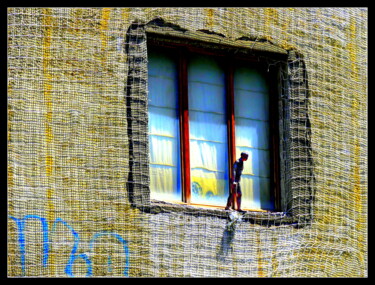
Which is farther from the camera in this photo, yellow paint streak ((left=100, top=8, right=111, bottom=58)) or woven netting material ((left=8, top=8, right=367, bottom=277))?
yellow paint streak ((left=100, top=8, right=111, bottom=58))

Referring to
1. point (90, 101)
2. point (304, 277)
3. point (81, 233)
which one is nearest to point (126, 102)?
point (90, 101)

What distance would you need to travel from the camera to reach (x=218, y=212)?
1576 cm

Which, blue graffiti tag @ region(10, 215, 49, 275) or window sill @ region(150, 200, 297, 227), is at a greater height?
window sill @ region(150, 200, 297, 227)

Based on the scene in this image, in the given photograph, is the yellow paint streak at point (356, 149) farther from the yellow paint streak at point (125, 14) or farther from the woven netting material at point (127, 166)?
the yellow paint streak at point (125, 14)

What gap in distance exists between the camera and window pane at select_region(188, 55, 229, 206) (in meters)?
16.1

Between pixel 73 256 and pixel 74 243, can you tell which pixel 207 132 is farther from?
pixel 73 256

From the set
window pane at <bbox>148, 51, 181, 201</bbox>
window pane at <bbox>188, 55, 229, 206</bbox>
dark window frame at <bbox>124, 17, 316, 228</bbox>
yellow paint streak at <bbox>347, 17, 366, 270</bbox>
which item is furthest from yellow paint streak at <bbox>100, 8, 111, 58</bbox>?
yellow paint streak at <bbox>347, 17, 366, 270</bbox>

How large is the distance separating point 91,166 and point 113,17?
1860 millimetres

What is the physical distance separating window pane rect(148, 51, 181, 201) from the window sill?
0.28m

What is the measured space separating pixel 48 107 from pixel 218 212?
7.97 feet

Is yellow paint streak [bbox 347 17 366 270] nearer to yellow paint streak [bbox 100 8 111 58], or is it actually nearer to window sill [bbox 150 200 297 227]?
window sill [bbox 150 200 297 227]

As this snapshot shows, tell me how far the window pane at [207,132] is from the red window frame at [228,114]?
8cm

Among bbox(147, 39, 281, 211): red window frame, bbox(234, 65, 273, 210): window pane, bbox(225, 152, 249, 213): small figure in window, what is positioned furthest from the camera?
bbox(234, 65, 273, 210): window pane

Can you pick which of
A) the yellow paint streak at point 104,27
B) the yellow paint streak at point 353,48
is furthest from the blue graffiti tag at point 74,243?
the yellow paint streak at point 353,48
